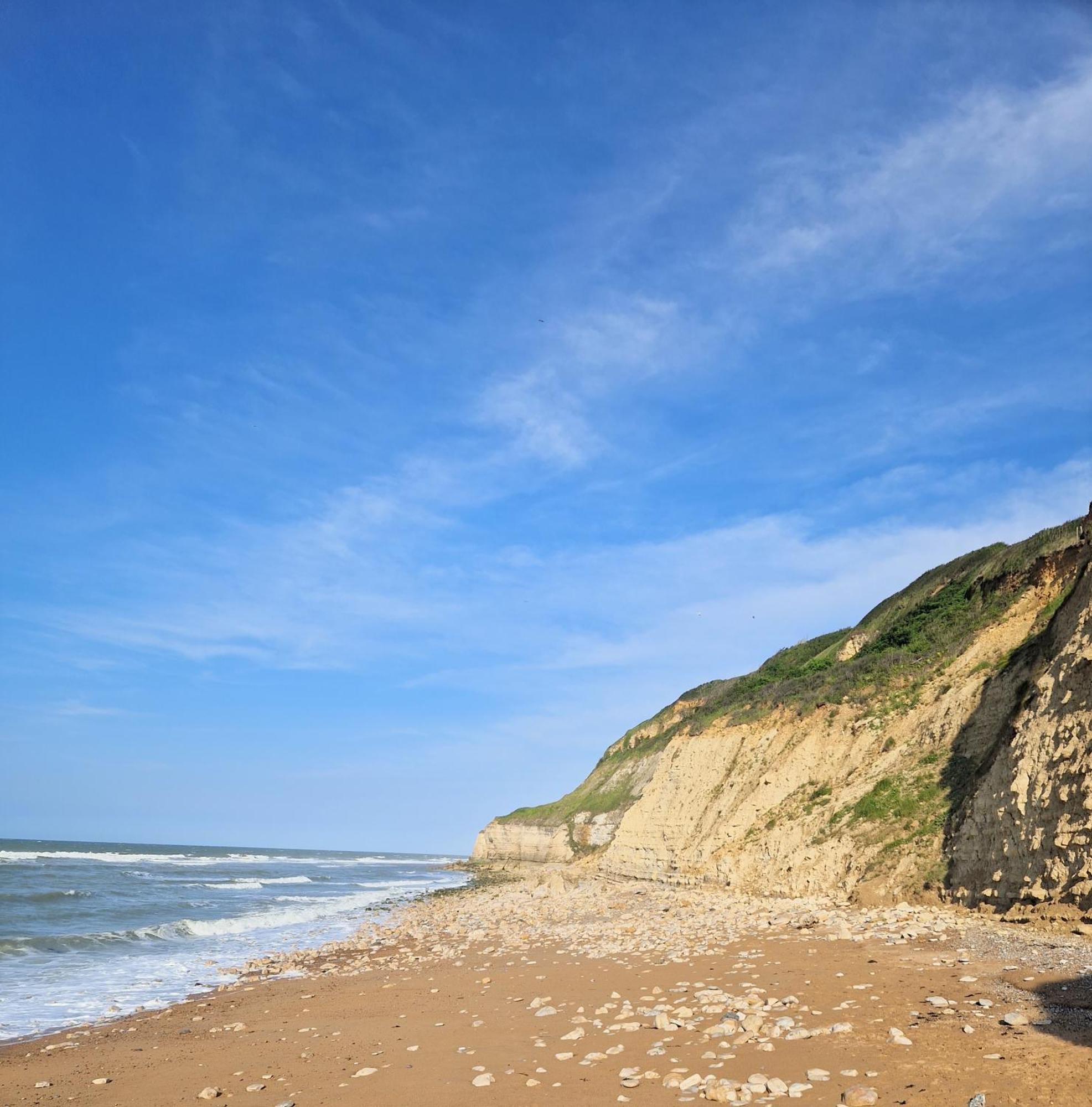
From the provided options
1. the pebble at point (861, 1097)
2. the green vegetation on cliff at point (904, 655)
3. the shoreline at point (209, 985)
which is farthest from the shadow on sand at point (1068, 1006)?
the shoreline at point (209, 985)

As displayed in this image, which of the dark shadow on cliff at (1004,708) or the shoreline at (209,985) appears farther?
the dark shadow on cliff at (1004,708)

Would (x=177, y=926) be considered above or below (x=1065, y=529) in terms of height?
below

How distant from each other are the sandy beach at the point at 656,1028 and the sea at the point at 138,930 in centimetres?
218

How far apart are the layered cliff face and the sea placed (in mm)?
14443

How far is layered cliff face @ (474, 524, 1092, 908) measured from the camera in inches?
543

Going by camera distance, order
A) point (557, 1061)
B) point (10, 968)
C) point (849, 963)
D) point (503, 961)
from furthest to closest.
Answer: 1. point (10, 968)
2. point (503, 961)
3. point (849, 963)
4. point (557, 1061)

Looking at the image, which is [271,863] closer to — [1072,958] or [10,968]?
[10,968]

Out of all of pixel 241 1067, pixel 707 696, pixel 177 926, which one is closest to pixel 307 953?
pixel 177 926

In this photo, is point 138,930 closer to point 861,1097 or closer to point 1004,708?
point 1004,708

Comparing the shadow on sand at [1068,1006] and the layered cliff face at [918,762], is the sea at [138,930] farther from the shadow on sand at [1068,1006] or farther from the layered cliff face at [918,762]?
the shadow on sand at [1068,1006]

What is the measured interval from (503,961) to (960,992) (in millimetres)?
10974

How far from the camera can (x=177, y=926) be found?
28.6m

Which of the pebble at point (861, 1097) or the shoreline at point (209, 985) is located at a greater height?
the pebble at point (861, 1097)

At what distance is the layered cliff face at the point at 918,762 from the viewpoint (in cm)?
1380
